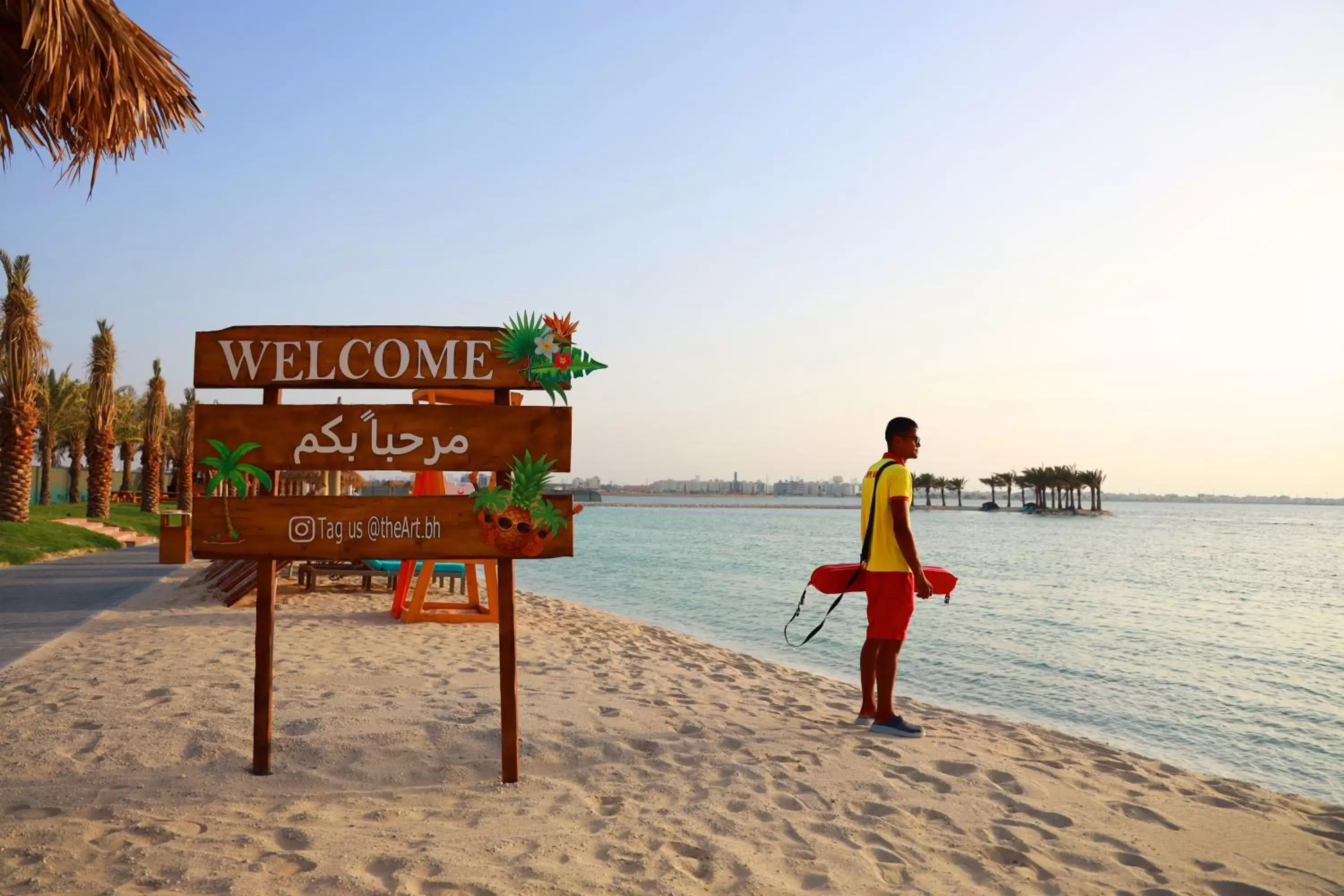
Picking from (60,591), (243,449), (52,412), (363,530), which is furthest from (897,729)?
(52,412)

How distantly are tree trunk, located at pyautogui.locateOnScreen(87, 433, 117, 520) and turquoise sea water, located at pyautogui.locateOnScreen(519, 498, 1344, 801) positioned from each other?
1505 centimetres

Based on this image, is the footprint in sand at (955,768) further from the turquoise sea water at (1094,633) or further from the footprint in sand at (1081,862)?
the turquoise sea water at (1094,633)

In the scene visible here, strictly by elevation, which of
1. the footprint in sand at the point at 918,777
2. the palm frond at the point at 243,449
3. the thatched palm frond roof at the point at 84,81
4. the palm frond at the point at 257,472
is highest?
the thatched palm frond roof at the point at 84,81

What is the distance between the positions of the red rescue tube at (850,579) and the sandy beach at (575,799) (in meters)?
1.02

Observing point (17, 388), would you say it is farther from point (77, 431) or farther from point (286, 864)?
point (286, 864)

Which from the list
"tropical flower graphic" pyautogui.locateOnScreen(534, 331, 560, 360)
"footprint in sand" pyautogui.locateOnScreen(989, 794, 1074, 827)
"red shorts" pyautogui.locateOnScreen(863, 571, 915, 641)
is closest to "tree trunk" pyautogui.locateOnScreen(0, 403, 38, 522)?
"tropical flower graphic" pyautogui.locateOnScreen(534, 331, 560, 360)

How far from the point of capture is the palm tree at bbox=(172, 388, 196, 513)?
36.8 m

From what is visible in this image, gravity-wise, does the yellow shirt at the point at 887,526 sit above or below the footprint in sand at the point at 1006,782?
above

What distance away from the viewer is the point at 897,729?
610 centimetres

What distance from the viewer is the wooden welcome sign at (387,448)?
4.73 m

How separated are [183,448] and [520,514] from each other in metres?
42.6

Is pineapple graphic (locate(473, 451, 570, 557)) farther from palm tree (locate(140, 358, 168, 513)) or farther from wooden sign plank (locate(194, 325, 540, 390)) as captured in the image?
palm tree (locate(140, 358, 168, 513))

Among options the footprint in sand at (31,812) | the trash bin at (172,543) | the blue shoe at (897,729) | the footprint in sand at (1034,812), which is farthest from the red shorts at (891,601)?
the trash bin at (172,543)

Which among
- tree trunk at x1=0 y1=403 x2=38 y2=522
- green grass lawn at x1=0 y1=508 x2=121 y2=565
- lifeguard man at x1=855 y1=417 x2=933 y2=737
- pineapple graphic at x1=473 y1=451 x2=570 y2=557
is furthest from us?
tree trunk at x1=0 y1=403 x2=38 y2=522
